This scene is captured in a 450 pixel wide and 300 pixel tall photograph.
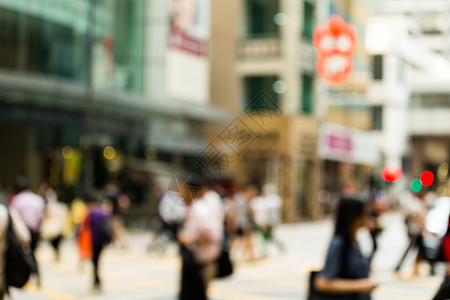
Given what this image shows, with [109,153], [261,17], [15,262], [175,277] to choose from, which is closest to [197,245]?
[15,262]

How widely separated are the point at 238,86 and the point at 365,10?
17.4 meters

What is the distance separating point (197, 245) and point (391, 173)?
48.5m

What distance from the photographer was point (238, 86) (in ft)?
118

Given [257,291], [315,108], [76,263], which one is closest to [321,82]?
[315,108]

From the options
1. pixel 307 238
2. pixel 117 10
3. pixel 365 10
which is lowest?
pixel 307 238

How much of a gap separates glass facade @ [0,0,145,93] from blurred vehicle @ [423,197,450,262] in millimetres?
12154

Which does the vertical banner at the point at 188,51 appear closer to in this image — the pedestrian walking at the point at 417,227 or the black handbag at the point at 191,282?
the pedestrian walking at the point at 417,227

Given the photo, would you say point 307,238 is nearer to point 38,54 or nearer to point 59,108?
point 59,108

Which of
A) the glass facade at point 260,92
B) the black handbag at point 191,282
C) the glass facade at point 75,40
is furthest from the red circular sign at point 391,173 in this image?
the black handbag at point 191,282

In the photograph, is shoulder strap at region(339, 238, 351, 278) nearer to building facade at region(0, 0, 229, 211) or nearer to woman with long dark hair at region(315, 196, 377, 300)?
woman with long dark hair at region(315, 196, 377, 300)

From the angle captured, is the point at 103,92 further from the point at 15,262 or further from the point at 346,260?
the point at 346,260

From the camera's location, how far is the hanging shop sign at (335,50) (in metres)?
32.0

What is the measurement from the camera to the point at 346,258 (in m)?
4.84

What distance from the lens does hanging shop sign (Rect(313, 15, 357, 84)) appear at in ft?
105
